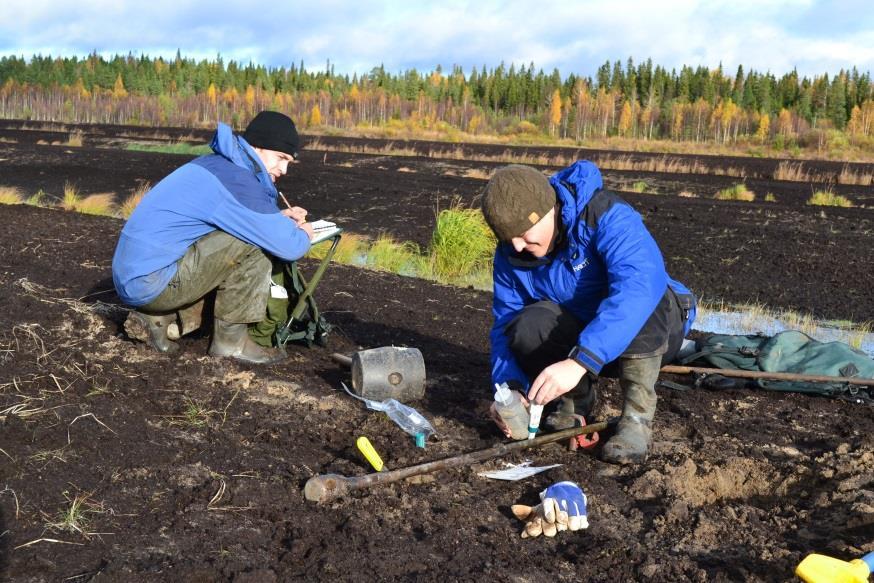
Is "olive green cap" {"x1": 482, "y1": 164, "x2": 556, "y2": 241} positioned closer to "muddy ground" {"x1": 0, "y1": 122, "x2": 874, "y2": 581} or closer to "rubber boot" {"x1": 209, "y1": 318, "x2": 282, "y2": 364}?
"muddy ground" {"x1": 0, "y1": 122, "x2": 874, "y2": 581}

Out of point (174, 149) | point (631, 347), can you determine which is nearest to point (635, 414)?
point (631, 347)

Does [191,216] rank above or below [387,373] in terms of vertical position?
above

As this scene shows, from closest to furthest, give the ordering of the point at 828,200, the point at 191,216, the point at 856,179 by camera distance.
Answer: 1. the point at 191,216
2. the point at 828,200
3. the point at 856,179

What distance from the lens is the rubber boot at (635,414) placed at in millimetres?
3988

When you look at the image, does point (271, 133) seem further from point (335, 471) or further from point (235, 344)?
point (335, 471)

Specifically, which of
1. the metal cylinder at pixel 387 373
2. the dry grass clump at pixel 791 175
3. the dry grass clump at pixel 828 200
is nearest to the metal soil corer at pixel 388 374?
the metal cylinder at pixel 387 373

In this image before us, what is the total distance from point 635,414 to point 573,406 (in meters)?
0.44

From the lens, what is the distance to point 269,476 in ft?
12.3

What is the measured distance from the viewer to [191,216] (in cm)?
489

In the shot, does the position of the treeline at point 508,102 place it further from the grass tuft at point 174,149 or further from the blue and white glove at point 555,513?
the blue and white glove at point 555,513

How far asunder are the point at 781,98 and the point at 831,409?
6624cm

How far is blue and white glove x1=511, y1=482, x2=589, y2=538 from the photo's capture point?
3.34m

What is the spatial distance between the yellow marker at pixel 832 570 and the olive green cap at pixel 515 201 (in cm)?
167

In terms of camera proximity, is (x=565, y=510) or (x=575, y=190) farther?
(x=575, y=190)
